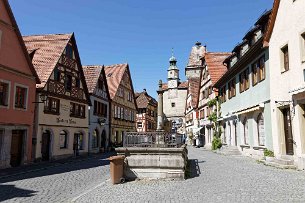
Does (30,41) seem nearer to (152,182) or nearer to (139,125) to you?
(152,182)

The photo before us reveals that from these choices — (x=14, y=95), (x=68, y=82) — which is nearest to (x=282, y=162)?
(x=14, y=95)

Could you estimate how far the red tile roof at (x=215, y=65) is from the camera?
3379cm

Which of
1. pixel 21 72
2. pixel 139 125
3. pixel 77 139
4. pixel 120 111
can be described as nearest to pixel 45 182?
pixel 21 72

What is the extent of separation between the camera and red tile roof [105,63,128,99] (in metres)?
38.2

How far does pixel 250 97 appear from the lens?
846 inches

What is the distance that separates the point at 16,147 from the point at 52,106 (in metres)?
5.18

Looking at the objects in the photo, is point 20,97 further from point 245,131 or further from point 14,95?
point 245,131

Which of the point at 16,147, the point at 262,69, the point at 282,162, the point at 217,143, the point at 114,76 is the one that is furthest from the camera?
the point at 114,76

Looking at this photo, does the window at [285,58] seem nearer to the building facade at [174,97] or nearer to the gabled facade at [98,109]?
the gabled facade at [98,109]

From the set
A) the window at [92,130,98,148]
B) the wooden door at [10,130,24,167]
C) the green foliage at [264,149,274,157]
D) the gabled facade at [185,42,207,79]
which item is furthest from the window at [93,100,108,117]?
the gabled facade at [185,42,207,79]

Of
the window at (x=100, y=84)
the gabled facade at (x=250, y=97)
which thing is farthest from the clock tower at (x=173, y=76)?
the gabled facade at (x=250, y=97)

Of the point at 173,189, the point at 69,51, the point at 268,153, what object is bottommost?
the point at 173,189

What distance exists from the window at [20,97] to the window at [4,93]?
1018mm

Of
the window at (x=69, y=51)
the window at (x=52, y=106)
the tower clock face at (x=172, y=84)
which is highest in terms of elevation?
the tower clock face at (x=172, y=84)
